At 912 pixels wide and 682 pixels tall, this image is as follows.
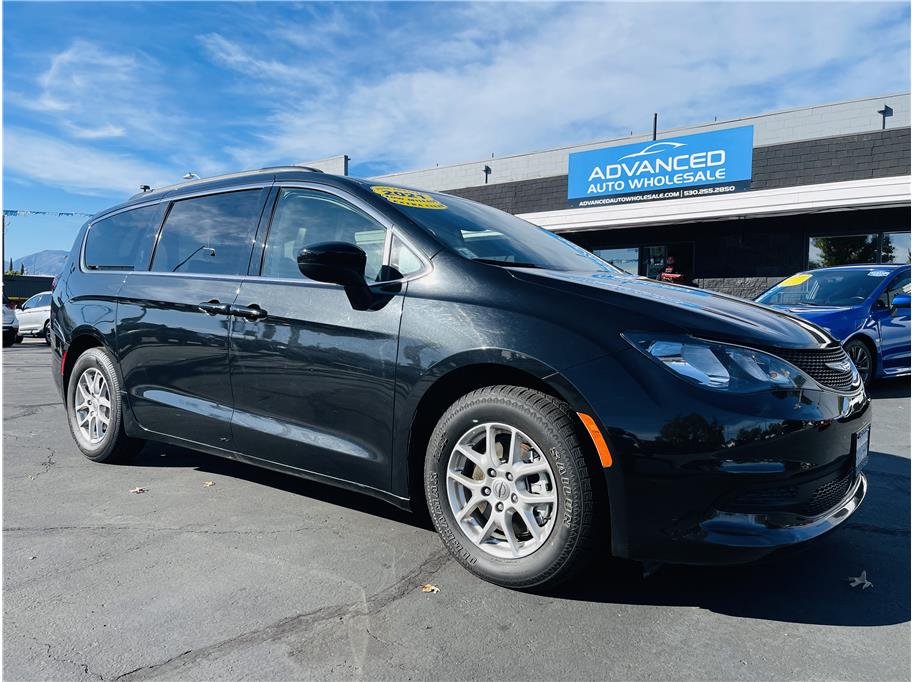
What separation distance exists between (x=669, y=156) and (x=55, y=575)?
1469 cm

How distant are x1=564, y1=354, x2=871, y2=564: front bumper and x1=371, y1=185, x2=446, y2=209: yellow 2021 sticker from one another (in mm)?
1417

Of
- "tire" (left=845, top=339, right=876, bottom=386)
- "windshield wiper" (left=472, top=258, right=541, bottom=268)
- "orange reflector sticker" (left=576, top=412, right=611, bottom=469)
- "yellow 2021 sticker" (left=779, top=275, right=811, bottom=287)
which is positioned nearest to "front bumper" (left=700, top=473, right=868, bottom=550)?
"orange reflector sticker" (left=576, top=412, right=611, bottom=469)

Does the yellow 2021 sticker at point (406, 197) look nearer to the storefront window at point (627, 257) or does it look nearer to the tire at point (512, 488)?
the tire at point (512, 488)

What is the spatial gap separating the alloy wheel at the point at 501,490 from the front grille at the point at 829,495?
912mm

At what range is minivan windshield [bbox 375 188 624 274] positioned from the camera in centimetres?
321

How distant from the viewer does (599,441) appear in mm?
2467

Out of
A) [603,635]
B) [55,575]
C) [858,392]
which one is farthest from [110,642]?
[858,392]

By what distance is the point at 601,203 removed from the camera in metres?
16.4

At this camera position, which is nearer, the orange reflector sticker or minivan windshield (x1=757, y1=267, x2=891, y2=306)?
the orange reflector sticker

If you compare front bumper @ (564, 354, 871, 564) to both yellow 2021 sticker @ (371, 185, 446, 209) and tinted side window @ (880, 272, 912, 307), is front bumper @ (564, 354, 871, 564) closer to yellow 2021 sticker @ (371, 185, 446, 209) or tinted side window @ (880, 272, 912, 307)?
yellow 2021 sticker @ (371, 185, 446, 209)

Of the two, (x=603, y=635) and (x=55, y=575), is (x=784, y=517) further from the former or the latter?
(x=55, y=575)

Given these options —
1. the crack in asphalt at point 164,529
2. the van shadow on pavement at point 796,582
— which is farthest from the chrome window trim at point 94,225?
the van shadow on pavement at point 796,582

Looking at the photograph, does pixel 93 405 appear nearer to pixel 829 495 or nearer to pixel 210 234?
pixel 210 234

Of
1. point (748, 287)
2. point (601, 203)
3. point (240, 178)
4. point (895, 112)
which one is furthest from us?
point (895, 112)
